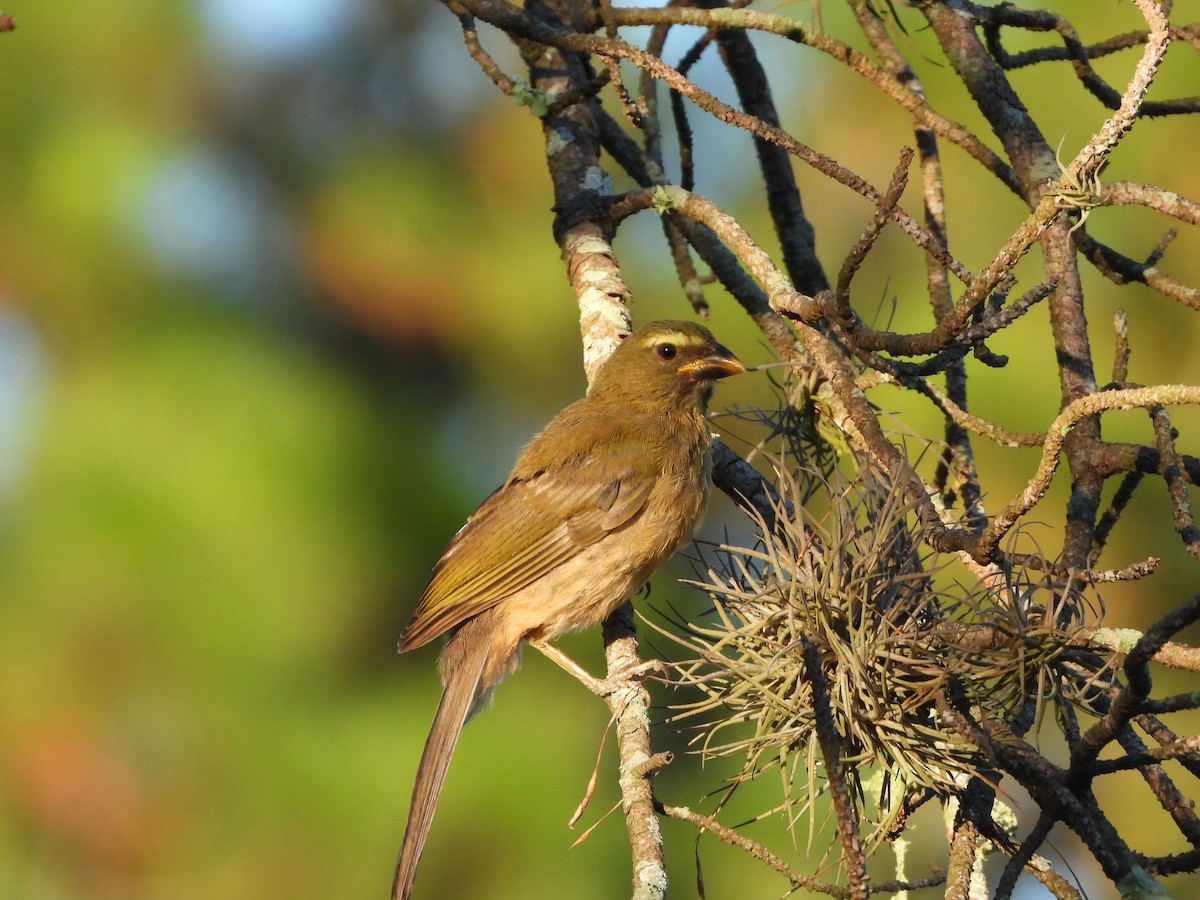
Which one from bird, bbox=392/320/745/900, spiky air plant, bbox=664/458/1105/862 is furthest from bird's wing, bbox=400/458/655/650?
spiky air plant, bbox=664/458/1105/862

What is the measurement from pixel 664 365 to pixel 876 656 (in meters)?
2.14

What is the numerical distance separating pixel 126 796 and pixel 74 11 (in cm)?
394

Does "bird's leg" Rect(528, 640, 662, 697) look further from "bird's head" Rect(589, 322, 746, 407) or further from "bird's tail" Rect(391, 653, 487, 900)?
"bird's head" Rect(589, 322, 746, 407)

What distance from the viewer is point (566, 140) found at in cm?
456

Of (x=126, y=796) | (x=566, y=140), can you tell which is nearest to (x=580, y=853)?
(x=126, y=796)

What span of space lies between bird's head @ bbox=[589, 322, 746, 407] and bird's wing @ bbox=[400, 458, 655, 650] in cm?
30

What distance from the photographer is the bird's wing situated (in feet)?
14.2

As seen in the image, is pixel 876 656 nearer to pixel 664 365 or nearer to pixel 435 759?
pixel 435 759

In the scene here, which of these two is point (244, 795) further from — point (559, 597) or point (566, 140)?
point (566, 140)

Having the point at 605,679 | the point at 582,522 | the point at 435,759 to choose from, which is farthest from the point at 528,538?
the point at 435,759

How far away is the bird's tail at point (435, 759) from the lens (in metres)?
3.71

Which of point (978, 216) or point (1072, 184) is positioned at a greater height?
point (978, 216)

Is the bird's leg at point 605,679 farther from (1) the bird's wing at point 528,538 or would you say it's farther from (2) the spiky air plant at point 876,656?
(2) the spiky air plant at point 876,656

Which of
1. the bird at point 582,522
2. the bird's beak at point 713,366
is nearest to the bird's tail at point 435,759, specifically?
the bird at point 582,522
